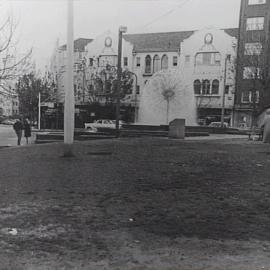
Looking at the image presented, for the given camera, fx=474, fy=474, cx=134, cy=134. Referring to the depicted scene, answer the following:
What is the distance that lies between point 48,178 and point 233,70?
107 feet

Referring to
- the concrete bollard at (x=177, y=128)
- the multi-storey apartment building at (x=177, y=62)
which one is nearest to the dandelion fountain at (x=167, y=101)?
the multi-storey apartment building at (x=177, y=62)

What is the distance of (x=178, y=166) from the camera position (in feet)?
31.2

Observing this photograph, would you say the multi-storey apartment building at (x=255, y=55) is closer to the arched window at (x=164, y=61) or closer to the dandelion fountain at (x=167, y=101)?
the dandelion fountain at (x=167, y=101)

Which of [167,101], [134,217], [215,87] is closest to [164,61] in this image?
[167,101]

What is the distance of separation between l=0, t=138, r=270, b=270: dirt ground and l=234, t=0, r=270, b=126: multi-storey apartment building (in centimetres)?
2318

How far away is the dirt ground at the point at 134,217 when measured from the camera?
3.88 metres

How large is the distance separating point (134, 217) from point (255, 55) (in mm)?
30074

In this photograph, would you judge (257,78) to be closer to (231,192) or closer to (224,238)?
(231,192)

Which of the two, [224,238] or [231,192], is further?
[231,192]

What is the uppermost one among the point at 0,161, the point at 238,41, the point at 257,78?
the point at 238,41

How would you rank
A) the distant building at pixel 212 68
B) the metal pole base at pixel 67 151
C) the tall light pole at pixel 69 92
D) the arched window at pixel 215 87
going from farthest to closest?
1. the arched window at pixel 215 87
2. the distant building at pixel 212 68
3. the metal pole base at pixel 67 151
4. the tall light pole at pixel 69 92

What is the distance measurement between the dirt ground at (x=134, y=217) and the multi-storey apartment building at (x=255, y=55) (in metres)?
23.2

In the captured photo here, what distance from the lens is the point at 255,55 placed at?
33.3 m

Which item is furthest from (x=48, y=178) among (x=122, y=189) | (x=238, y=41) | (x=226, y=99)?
(x=226, y=99)
